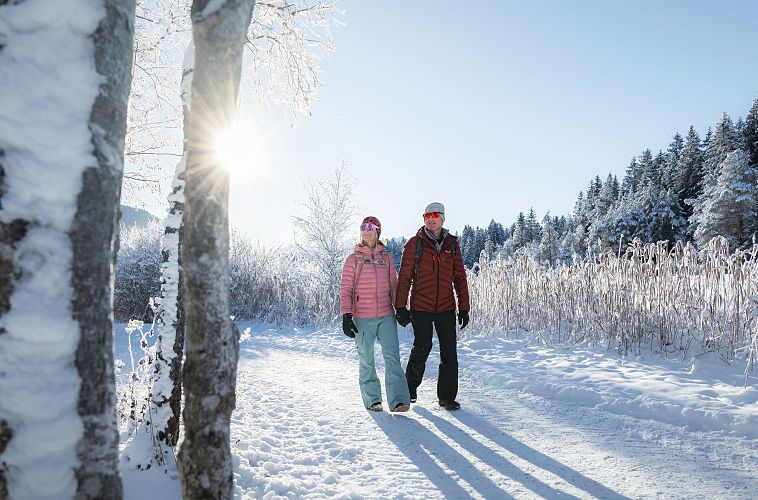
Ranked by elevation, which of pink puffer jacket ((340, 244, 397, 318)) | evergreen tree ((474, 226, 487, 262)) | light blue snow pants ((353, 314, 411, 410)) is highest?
evergreen tree ((474, 226, 487, 262))

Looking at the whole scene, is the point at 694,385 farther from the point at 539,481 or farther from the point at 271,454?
the point at 271,454

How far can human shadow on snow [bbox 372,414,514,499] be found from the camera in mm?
2711

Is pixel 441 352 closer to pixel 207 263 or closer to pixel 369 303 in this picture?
pixel 369 303

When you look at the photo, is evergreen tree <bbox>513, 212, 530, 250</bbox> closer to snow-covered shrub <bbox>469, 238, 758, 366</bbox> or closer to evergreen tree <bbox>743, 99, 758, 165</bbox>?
evergreen tree <bbox>743, 99, 758, 165</bbox>

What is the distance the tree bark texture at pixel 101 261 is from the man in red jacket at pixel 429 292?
11.6ft

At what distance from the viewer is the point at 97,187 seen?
4.04 feet

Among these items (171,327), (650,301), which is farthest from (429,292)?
(650,301)

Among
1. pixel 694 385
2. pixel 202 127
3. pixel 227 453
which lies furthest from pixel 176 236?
pixel 694 385

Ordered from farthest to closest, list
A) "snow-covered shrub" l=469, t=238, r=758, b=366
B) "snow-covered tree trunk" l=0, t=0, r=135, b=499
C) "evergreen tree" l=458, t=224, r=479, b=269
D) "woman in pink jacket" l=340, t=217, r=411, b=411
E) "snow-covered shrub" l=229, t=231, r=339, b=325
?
"evergreen tree" l=458, t=224, r=479, b=269
"snow-covered shrub" l=229, t=231, r=339, b=325
"snow-covered shrub" l=469, t=238, r=758, b=366
"woman in pink jacket" l=340, t=217, r=411, b=411
"snow-covered tree trunk" l=0, t=0, r=135, b=499

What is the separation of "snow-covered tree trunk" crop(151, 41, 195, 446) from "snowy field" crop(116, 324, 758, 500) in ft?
1.16

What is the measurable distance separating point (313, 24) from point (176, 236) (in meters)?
2.90

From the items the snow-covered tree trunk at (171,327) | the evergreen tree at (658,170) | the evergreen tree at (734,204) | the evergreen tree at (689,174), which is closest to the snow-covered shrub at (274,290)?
the snow-covered tree trunk at (171,327)

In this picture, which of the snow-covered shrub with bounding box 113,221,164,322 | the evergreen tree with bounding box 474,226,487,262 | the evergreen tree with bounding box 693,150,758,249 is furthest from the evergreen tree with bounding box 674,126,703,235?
the evergreen tree with bounding box 474,226,487,262

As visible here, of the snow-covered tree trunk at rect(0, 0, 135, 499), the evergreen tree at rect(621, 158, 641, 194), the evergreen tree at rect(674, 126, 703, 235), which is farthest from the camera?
the evergreen tree at rect(621, 158, 641, 194)
